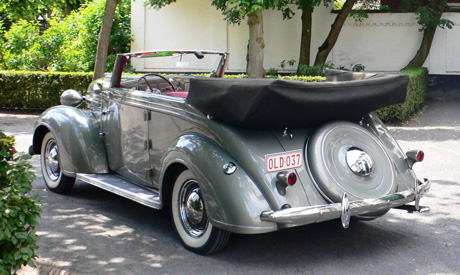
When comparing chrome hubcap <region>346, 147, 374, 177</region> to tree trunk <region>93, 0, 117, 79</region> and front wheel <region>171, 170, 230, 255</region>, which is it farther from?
tree trunk <region>93, 0, 117, 79</region>

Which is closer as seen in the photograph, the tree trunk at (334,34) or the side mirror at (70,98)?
the side mirror at (70,98)

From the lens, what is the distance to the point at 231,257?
4.95 meters

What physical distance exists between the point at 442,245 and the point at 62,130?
4.19 meters

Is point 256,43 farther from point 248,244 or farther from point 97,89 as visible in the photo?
point 248,244

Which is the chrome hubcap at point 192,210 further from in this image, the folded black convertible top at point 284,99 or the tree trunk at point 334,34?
the tree trunk at point 334,34

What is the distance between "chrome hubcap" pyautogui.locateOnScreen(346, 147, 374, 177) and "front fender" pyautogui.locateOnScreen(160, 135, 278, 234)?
2.78 feet

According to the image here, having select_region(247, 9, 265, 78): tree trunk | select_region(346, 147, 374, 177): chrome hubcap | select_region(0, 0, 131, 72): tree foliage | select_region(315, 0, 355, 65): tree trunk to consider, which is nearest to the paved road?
select_region(346, 147, 374, 177): chrome hubcap

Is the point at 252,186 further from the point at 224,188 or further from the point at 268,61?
the point at 268,61

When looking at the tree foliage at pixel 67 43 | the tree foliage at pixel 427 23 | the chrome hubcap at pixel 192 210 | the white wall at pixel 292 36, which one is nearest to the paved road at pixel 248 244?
the chrome hubcap at pixel 192 210

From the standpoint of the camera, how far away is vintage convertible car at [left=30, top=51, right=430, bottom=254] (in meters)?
4.53

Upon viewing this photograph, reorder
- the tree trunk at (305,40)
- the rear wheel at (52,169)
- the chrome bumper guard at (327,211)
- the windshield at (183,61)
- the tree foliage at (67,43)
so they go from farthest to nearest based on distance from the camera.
A: the tree foliage at (67,43)
the tree trunk at (305,40)
the rear wheel at (52,169)
the windshield at (183,61)
the chrome bumper guard at (327,211)

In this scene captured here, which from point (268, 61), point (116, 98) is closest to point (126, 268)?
point (116, 98)

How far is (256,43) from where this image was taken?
14.5 meters

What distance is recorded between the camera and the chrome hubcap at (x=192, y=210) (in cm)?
498
